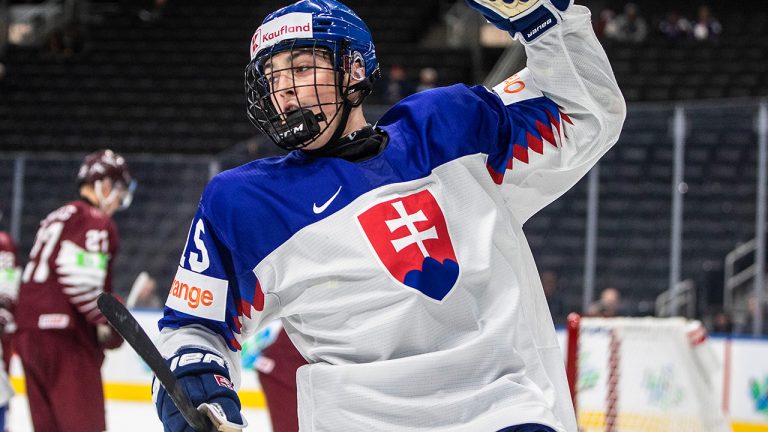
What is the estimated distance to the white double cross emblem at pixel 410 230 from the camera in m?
1.64

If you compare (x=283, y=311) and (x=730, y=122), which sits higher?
(x=283, y=311)

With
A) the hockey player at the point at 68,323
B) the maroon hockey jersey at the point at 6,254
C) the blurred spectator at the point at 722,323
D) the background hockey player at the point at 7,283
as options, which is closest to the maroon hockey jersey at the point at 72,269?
the hockey player at the point at 68,323

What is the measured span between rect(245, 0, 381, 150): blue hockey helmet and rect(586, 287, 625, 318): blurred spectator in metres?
5.19

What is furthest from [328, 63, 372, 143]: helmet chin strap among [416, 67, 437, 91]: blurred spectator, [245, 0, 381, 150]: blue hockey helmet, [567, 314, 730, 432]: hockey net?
[416, 67, 437, 91]: blurred spectator

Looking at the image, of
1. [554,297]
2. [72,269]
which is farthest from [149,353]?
[554,297]

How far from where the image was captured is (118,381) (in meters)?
7.63

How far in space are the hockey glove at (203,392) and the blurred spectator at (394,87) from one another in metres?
9.38

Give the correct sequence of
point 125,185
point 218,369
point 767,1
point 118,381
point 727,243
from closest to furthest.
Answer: point 218,369 < point 125,185 < point 727,243 < point 118,381 < point 767,1

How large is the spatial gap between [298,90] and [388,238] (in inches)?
10.5

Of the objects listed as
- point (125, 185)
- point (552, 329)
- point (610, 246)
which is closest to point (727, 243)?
point (610, 246)

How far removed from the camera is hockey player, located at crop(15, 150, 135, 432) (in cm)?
421

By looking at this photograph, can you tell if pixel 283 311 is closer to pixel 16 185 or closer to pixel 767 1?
pixel 16 185

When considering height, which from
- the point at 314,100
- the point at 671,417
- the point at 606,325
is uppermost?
the point at 314,100

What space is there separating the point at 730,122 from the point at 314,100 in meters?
5.54
